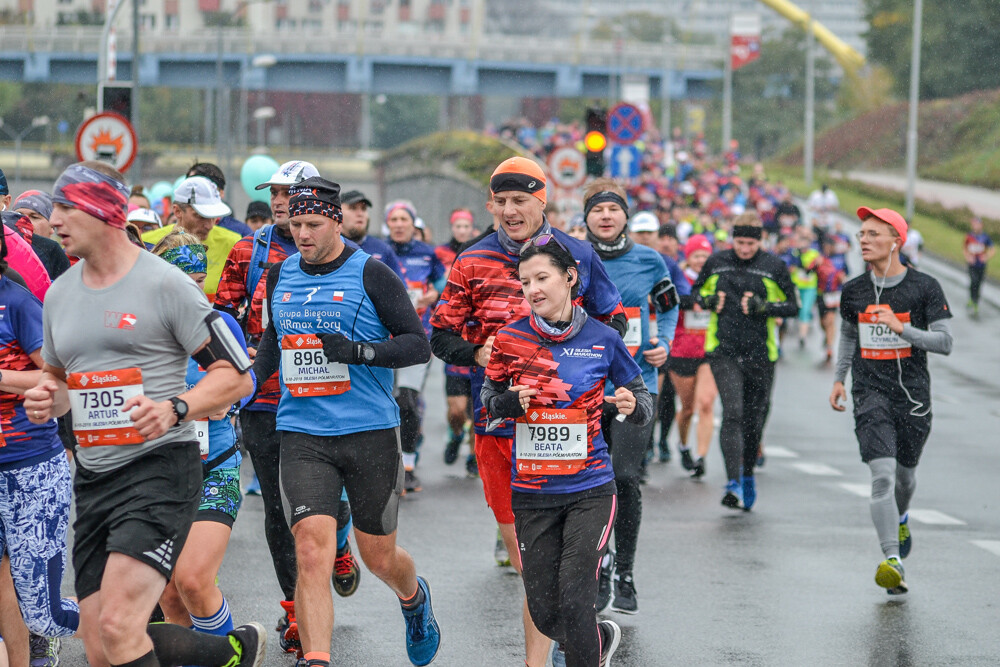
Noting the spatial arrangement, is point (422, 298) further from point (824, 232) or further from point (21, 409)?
point (824, 232)

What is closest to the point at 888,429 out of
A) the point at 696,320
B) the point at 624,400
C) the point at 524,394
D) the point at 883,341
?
the point at 883,341

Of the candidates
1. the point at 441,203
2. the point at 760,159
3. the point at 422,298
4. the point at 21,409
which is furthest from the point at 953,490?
the point at 760,159

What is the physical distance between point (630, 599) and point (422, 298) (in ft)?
17.1

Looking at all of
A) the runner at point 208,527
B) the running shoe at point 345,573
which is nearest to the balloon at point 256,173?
the running shoe at point 345,573

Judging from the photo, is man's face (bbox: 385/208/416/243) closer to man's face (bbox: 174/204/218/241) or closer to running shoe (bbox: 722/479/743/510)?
running shoe (bbox: 722/479/743/510)

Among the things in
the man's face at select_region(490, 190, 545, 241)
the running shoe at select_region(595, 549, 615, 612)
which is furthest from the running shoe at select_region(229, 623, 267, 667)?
the running shoe at select_region(595, 549, 615, 612)

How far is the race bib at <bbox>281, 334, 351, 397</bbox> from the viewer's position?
585 cm

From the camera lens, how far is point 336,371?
19.2 feet

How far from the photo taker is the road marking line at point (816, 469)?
41.9ft

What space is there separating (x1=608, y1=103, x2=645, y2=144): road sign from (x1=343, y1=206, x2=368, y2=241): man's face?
392 inches

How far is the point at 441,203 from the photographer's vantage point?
175ft

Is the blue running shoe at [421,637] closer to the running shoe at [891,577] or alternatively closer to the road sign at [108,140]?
the running shoe at [891,577]

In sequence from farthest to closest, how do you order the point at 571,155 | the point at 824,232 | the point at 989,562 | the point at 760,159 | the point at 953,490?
the point at 760,159 → the point at 824,232 → the point at 571,155 → the point at 953,490 → the point at 989,562

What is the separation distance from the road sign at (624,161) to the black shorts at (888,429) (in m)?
12.4
